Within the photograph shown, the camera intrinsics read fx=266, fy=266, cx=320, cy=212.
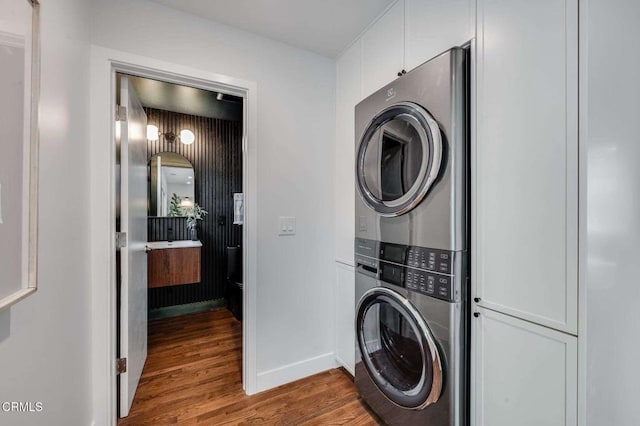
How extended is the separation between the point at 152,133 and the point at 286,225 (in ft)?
7.43

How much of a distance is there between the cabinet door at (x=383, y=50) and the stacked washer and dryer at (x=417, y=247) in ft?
0.73

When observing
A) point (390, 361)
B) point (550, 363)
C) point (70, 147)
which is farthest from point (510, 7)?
point (70, 147)

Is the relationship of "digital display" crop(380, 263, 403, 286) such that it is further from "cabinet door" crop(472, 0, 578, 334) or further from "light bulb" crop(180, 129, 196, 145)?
"light bulb" crop(180, 129, 196, 145)

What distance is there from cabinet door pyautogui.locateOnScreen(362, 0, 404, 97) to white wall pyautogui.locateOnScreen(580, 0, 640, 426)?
0.86 m

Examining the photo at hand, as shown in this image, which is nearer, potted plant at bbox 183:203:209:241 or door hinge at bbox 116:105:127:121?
door hinge at bbox 116:105:127:121

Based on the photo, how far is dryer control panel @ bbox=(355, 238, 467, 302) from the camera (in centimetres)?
113

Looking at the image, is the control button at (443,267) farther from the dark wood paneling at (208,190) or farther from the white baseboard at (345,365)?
the dark wood paneling at (208,190)

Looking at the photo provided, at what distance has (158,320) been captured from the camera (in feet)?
10.1

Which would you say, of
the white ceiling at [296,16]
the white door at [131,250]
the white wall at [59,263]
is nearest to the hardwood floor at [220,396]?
the white door at [131,250]

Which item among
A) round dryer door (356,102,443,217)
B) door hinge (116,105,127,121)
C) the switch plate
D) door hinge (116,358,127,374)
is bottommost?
door hinge (116,358,127,374)

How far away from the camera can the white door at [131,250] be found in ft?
5.35

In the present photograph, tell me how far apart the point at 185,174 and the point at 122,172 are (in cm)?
170

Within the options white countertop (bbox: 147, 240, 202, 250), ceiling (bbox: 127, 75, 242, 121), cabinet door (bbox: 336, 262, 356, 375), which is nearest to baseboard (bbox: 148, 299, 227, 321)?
white countertop (bbox: 147, 240, 202, 250)

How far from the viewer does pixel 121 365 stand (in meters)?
1.61
